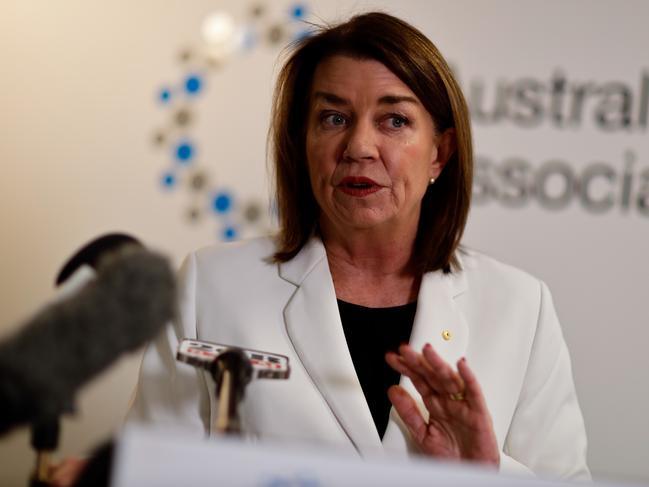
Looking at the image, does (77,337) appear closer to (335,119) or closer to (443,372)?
(443,372)

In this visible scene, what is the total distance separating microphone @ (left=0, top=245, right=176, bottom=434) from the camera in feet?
1.43

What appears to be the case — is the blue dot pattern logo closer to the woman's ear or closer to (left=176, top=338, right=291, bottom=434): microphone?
the woman's ear

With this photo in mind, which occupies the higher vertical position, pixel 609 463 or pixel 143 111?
pixel 143 111

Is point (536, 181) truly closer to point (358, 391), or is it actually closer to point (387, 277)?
point (387, 277)

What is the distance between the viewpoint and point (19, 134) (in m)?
2.63

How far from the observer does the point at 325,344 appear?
146 cm

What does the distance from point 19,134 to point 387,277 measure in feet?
5.30

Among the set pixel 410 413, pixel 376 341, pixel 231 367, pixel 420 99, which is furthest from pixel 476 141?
pixel 231 367

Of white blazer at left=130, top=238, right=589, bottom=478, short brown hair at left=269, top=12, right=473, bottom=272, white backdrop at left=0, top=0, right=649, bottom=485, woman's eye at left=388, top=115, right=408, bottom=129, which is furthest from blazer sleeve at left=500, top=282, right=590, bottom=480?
white backdrop at left=0, top=0, right=649, bottom=485

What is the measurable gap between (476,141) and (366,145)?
1101 mm

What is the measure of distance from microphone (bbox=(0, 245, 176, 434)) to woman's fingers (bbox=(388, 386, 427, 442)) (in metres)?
0.90

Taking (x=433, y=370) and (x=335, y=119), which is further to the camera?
(x=335, y=119)

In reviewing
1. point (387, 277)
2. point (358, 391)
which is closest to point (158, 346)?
point (358, 391)

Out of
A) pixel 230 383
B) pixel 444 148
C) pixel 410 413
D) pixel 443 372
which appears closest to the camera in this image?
pixel 230 383
